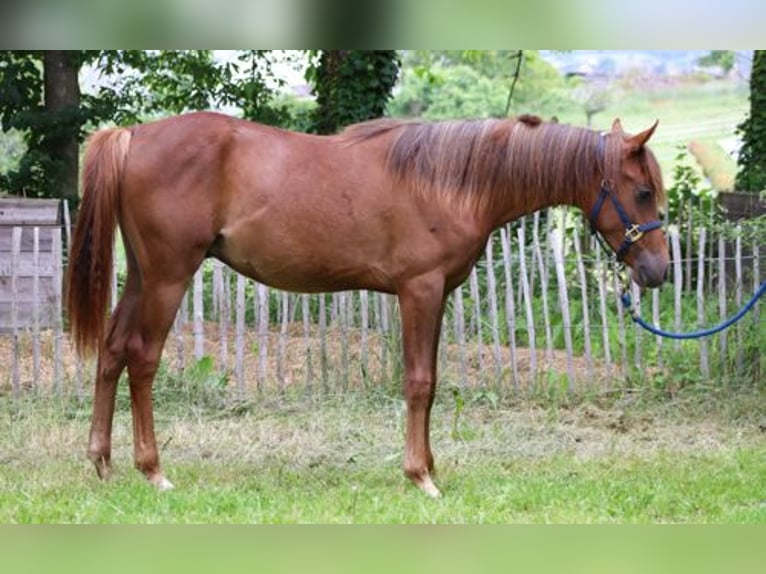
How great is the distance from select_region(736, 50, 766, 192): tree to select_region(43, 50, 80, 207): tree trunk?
6.47 meters

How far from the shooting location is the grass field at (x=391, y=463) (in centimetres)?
515

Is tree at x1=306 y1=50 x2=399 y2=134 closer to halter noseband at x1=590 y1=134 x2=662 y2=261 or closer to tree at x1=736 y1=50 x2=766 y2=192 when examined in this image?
tree at x1=736 y1=50 x2=766 y2=192

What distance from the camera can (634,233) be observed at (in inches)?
229

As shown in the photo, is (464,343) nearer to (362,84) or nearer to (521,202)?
(521,202)

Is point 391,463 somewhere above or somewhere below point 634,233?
below

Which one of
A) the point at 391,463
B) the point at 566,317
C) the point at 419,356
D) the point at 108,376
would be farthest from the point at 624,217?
the point at 108,376

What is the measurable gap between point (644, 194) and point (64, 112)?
22.5 feet

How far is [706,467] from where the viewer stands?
6.25 meters

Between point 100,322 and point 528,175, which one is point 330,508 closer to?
point 100,322

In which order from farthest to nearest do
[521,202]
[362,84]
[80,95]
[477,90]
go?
[477,90]
[80,95]
[362,84]
[521,202]

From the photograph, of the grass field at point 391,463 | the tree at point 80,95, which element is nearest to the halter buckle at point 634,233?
the grass field at point 391,463

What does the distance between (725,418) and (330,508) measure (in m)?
3.47

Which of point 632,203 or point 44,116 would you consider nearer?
point 632,203

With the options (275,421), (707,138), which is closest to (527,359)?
(275,421)
